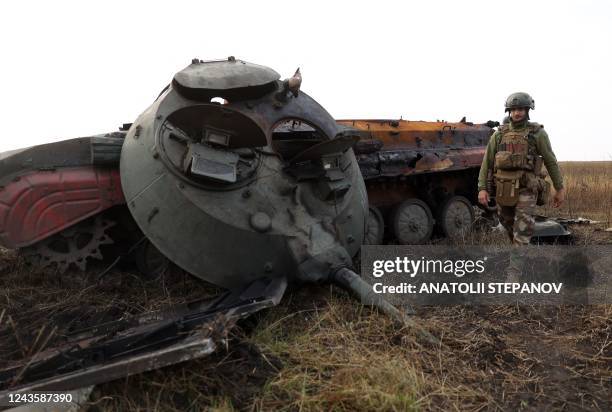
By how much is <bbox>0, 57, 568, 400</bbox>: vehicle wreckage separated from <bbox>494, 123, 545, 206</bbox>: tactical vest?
1.52 m

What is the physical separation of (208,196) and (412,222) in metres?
4.32

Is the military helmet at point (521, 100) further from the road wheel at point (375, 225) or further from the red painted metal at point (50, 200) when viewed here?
the red painted metal at point (50, 200)

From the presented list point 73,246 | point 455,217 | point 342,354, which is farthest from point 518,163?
point 73,246

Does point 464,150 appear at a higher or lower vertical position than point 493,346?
higher

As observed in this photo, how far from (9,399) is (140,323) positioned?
1.20m

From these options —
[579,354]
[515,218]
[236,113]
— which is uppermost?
[236,113]

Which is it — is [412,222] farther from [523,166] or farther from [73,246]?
[73,246]

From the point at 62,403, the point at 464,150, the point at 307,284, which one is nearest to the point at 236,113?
the point at 307,284

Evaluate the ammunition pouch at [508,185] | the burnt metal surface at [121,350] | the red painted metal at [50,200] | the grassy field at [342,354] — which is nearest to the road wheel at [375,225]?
the ammunition pouch at [508,185]

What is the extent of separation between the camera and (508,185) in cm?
580

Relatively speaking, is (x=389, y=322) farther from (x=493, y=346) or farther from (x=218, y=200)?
(x=218, y=200)

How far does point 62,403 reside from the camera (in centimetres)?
293

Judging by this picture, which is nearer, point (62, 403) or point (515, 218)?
point (62, 403)

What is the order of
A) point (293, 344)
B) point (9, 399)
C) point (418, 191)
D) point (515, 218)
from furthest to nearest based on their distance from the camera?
point (418, 191) → point (515, 218) → point (293, 344) → point (9, 399)
